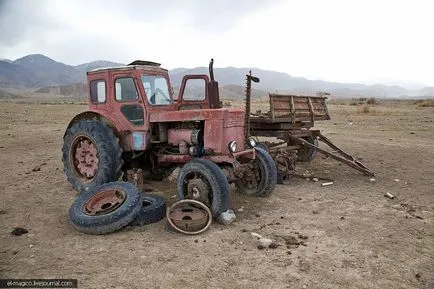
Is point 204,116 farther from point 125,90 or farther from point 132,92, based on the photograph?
point 125,90

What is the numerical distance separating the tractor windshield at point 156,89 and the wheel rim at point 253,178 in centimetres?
189

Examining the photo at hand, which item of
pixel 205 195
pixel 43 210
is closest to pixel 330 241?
pixel 205 195

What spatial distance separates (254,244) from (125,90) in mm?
3578

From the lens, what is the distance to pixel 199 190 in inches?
229

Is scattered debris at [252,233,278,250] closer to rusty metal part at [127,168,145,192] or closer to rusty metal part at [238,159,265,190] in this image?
rusty metal part at [238,159,265,190]

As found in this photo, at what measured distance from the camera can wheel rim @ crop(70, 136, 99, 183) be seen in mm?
7121

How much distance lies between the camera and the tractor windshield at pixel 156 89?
6.87m

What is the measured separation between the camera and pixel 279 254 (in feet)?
15.0

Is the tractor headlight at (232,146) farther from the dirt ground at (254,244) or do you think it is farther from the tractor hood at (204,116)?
the dirt ground at (254,244)

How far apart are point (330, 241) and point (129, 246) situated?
2.46 m

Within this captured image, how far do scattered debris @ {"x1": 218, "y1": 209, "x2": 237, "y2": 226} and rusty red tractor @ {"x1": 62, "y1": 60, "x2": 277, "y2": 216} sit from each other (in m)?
0.32

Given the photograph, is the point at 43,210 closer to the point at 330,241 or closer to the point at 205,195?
the point at 205,195

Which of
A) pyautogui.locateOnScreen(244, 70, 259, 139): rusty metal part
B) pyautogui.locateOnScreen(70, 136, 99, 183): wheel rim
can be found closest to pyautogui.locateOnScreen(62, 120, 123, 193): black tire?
pyautogui.locateOnScreen(70, 136, 99, 183): wheel rim

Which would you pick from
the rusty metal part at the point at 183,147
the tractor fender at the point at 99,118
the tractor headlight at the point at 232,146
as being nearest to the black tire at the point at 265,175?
the tractor headlight at the point at 232,146
